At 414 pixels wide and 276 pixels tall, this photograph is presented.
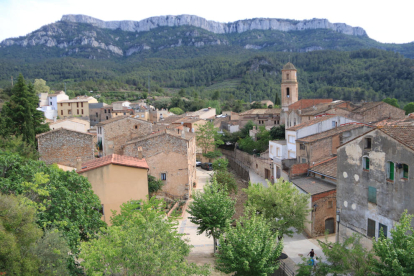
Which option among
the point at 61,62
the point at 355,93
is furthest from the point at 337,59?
the point at 61,62

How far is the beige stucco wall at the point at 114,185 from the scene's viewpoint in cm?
2270

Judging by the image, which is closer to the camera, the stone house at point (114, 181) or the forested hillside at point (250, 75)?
the stone house at point (114, 181)

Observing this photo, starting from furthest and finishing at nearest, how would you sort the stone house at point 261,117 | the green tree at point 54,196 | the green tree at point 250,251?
the stone house at point 261,117 → the green tree at point 54,196 → the green tree at point 250,251

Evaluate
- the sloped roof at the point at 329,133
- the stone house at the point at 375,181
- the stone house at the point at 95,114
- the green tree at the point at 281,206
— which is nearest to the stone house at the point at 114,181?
the green tree at the point at 281,206

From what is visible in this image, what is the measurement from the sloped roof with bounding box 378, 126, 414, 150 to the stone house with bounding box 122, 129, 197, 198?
57.8 feet

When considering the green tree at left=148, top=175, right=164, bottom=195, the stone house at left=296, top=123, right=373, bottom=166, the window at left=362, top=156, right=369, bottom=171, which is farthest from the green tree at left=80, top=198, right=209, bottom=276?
the stone house at left=296, top=123, right=373, bottom=166

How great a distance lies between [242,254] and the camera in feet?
48.3

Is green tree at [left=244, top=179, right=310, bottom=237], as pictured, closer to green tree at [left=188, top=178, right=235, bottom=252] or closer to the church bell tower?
green tree at [left=188, top=178, right=235, bottom=252]

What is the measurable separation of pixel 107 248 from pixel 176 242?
3022mm

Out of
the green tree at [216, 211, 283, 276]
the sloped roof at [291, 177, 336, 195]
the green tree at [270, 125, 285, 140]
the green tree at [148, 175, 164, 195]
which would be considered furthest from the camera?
the green tree at [270, 125, 285, 140]

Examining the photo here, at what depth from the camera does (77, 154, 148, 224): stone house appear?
22.7 m

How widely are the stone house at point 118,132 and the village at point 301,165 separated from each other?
11 centimetres

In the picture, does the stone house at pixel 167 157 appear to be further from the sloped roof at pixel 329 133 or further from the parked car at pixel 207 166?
the parked car at pixel 207 166

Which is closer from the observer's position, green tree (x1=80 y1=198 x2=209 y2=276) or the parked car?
green tree (x1=80 y1=198 x2=209 y2=276)
